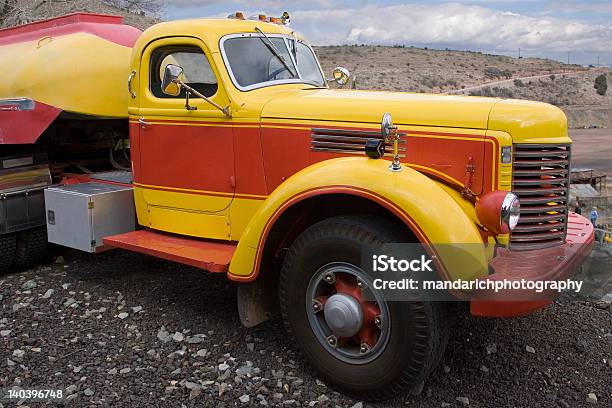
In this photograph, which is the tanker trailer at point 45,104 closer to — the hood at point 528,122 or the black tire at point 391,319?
the black tire at point 391,319

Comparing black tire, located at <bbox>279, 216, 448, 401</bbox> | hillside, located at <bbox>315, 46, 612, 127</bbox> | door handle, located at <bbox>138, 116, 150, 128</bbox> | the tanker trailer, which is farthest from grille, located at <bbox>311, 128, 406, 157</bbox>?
hillside, located at <bbox>315, 46, 612, 127</bbox>

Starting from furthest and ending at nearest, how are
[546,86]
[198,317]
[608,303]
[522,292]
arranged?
[546,86]
[608,303]
[198,317]
[522,292]

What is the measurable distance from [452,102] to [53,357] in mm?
3059

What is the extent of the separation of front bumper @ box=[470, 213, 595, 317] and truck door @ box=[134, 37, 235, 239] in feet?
6.39

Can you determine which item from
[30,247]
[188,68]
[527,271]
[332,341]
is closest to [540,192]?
[527,271]

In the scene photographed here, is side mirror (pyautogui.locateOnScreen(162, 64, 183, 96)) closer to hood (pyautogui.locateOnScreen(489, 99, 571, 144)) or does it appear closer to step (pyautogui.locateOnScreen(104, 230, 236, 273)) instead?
step (pyautogui.locateOnScreen(104, 230, 236, 273))

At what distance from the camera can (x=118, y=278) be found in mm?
5500

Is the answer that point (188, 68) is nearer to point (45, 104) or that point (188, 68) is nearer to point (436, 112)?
point (45, 104)

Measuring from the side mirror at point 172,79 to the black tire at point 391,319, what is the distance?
1361 millimetres

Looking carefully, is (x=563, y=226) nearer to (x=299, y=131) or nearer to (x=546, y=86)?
(x=299, y=131)

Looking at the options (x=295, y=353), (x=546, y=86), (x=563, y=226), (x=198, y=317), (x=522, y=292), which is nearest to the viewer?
(x=522, y=292)

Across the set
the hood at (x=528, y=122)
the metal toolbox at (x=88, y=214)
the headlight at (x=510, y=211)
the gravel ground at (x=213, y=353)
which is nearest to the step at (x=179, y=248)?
the metal toolbox at (x=88, y=214)

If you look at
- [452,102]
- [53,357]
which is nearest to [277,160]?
[452,102]

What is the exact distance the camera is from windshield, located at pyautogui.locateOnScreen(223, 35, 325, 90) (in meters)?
4.41
